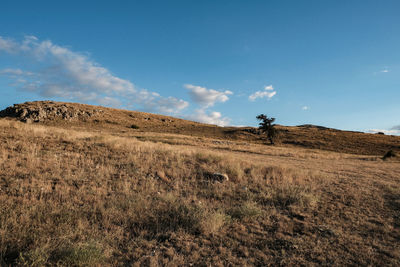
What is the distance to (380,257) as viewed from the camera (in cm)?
380

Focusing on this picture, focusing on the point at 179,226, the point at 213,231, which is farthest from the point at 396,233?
the point at 179,226

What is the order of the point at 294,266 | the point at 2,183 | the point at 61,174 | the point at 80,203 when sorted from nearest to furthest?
the point at 294,266, the point at 80,203, the point at 2,183, the point at 61,174

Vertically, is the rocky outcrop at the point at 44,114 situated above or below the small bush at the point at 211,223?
above

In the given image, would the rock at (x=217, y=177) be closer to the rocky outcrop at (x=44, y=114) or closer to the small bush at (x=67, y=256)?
the small bush at (x=67, y=256)

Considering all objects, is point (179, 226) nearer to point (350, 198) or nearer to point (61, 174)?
point (61, 174)

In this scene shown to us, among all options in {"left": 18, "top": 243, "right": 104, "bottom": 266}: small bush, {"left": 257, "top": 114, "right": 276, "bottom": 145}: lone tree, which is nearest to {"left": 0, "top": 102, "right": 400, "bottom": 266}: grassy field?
{"left": 18, "top": 243, "right": 104, "bottom": 266}: small bush

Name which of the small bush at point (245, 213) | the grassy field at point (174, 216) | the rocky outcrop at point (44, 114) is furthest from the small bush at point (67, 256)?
the rocky outcrop at point (44, 114)

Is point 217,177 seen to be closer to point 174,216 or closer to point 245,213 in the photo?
point 245,213

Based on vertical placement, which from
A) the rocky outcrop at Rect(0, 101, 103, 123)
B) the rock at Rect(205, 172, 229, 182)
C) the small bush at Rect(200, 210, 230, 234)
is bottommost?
the small bush at Rect(200, 210, 230, 234)

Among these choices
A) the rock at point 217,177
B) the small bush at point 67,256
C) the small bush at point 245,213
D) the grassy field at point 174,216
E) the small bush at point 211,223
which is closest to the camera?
the small bush at point 67,256

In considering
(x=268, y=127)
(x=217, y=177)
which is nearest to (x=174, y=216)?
(x=217, y=177)

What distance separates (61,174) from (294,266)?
7.46 m

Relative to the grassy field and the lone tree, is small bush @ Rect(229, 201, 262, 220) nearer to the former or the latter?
the grassy field

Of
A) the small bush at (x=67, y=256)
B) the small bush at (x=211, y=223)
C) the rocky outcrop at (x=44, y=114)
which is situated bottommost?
the small bush at (x=67, y=256)
